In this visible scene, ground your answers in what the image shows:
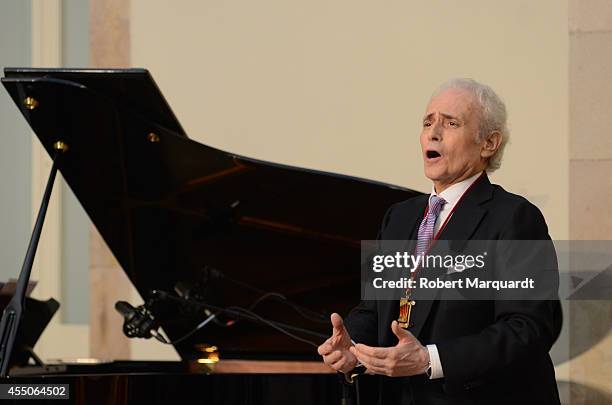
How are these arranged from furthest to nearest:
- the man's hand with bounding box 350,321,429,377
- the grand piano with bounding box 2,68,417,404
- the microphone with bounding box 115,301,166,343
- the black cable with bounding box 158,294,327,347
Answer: the microphone with bounding box 115,301,166,343 → the black cable with bounding box 158,294,327,347 → the grand piano with bounding box 2,68,417,404 → the man's hand with bounding box 350,321,429,377

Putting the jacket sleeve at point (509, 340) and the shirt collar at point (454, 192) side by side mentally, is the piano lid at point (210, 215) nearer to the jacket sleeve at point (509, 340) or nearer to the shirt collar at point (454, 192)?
the shirt collar at point (454, 192)

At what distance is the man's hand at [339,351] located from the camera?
2.00m

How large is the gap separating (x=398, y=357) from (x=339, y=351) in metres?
0.18

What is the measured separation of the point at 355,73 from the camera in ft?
16.7

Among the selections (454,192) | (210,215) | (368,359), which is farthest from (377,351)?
(210,215)

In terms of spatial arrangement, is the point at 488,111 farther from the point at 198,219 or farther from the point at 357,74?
the point at 357,74

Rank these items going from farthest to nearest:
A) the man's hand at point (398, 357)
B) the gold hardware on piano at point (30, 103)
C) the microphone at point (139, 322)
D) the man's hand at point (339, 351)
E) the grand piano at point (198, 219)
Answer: the microphone at point (139, 322)
the grand piano at point (198, 219)
the gold hardware on piano at point (30, 103)
the man's hand at point (339, 351)
the man's hand at point (398, 357)

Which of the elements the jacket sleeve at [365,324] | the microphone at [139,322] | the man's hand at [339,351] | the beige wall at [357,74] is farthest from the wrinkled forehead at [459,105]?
the beige wall at [357,74]

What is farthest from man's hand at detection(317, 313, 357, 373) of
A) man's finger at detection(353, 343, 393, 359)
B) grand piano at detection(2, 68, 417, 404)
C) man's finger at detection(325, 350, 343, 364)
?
grand piano at detection(2, 68, 417, 404)

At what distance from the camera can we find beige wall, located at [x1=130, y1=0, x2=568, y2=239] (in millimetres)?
4793

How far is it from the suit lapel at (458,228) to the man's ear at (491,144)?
9 cm

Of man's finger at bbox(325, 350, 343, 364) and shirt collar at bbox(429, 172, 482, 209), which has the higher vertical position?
shirt collar at bbox(429, 172, 482, 209)

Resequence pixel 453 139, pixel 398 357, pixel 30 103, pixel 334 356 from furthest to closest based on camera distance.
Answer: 1. pixel 30 103
2. pixel 453 139
3. pixel 334 356
4. pixel 398 357

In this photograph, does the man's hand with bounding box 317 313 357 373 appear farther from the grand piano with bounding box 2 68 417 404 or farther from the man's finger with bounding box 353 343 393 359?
the grand piano with bounding box 2 68 417 404
